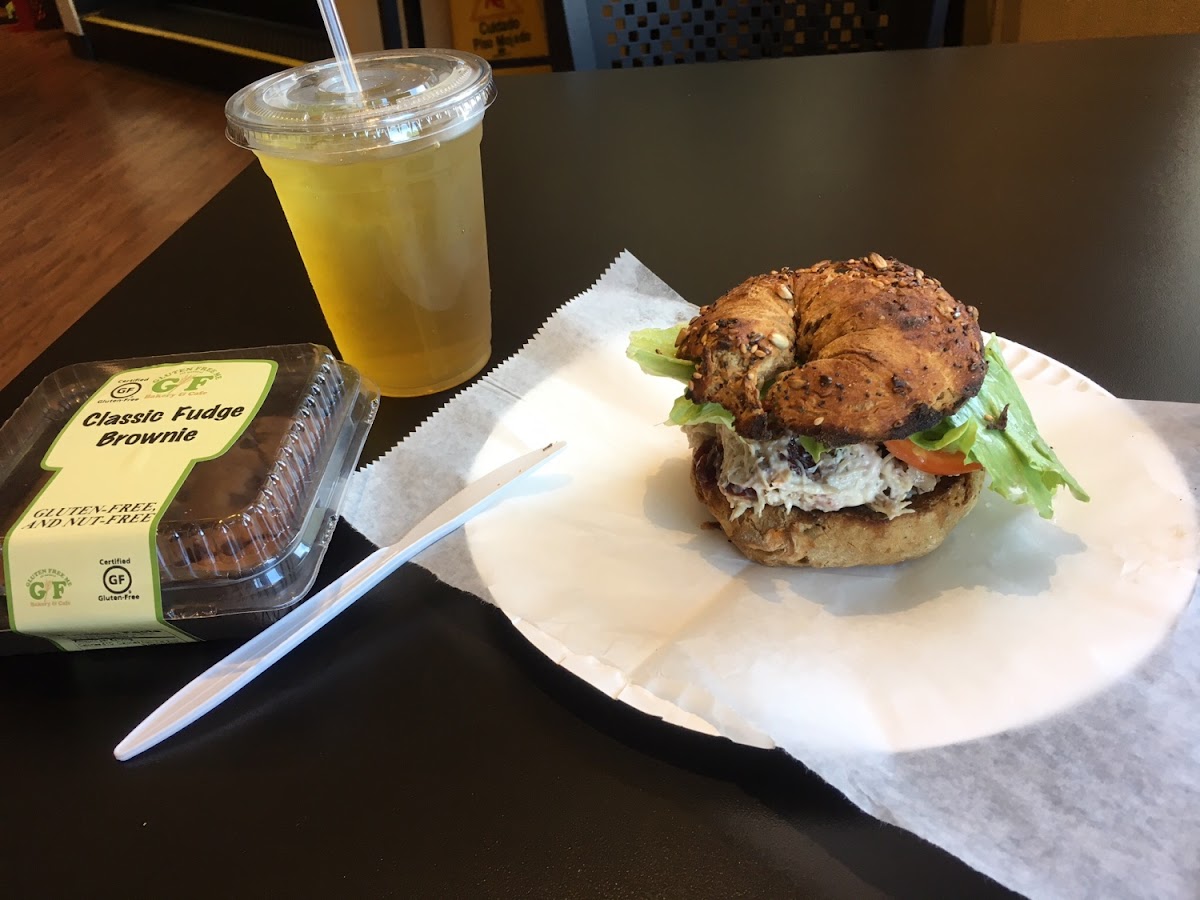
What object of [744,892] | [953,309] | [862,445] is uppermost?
[953,309]

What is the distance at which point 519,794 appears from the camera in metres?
0.79

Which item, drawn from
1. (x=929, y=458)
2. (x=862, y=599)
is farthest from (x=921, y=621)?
(x=929, y=458)

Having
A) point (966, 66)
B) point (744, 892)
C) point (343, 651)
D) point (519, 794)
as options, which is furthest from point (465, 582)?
point (966, 66)

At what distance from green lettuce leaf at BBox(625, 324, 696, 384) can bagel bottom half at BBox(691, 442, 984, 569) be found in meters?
0.20

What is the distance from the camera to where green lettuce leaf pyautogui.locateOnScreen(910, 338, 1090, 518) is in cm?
96

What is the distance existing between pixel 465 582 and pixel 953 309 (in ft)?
2.14

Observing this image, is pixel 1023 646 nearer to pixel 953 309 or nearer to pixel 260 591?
pixel 953 309

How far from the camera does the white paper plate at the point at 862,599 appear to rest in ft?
2.68

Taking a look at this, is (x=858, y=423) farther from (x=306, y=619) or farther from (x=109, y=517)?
(x=109, y=517)

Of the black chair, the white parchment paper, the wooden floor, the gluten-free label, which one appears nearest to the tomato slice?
the white parchment paper

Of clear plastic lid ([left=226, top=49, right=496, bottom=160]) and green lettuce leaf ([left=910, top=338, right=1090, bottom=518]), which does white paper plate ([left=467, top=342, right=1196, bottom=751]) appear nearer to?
green lettuce leaf ([left=910, top=338, right=1090, bottom=518])

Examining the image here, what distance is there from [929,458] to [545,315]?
0.77m

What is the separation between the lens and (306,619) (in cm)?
95

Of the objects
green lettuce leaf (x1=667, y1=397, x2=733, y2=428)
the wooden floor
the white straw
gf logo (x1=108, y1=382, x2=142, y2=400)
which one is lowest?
the wooden floor
